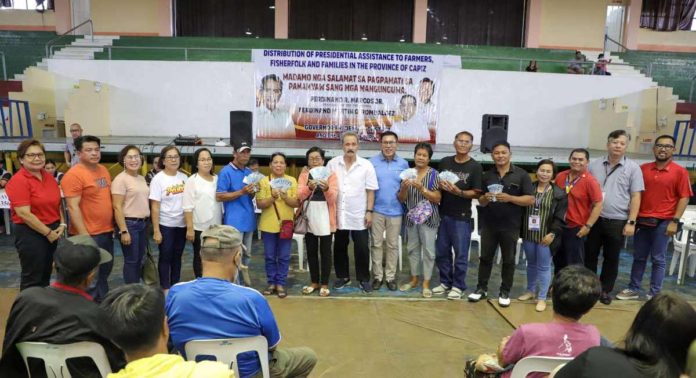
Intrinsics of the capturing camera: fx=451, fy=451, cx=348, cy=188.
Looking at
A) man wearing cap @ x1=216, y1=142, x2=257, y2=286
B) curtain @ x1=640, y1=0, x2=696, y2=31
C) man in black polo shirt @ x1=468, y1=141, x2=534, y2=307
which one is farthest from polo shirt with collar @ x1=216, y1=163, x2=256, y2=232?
curtain @ x1=640, y1=0, x2=696, y2=31

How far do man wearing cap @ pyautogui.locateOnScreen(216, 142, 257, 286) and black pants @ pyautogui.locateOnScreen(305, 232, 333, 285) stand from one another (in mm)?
593

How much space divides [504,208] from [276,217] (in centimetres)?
210

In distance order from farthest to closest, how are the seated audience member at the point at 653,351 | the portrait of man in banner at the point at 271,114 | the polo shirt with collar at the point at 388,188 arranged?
the portrait of man in banner at the point at 271,114 < the polo shirt with collar at the point at 388,188 < the seated audience member at the point at 653,351

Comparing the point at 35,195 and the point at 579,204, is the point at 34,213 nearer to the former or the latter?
the point at 35,195

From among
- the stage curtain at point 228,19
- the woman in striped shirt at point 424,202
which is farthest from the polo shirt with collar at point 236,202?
the stage curtain at point 228,19

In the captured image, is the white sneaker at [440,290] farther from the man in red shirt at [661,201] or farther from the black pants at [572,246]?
the man in red shirt at [661,201]

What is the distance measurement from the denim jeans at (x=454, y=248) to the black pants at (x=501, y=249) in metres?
0.16

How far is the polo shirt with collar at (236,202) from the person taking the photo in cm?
416

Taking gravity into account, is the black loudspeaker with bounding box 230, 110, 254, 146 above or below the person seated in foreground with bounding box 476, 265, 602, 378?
above

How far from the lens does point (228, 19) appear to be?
643 inches

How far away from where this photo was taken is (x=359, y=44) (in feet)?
46.5

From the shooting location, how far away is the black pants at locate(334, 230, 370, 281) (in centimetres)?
447

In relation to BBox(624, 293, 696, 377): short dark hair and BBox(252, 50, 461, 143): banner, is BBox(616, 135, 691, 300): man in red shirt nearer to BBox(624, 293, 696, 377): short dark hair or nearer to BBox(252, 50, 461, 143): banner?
BBox(624, 293, 696, 377): short dark hair

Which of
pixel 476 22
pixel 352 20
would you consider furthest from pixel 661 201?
pixel 352 20
